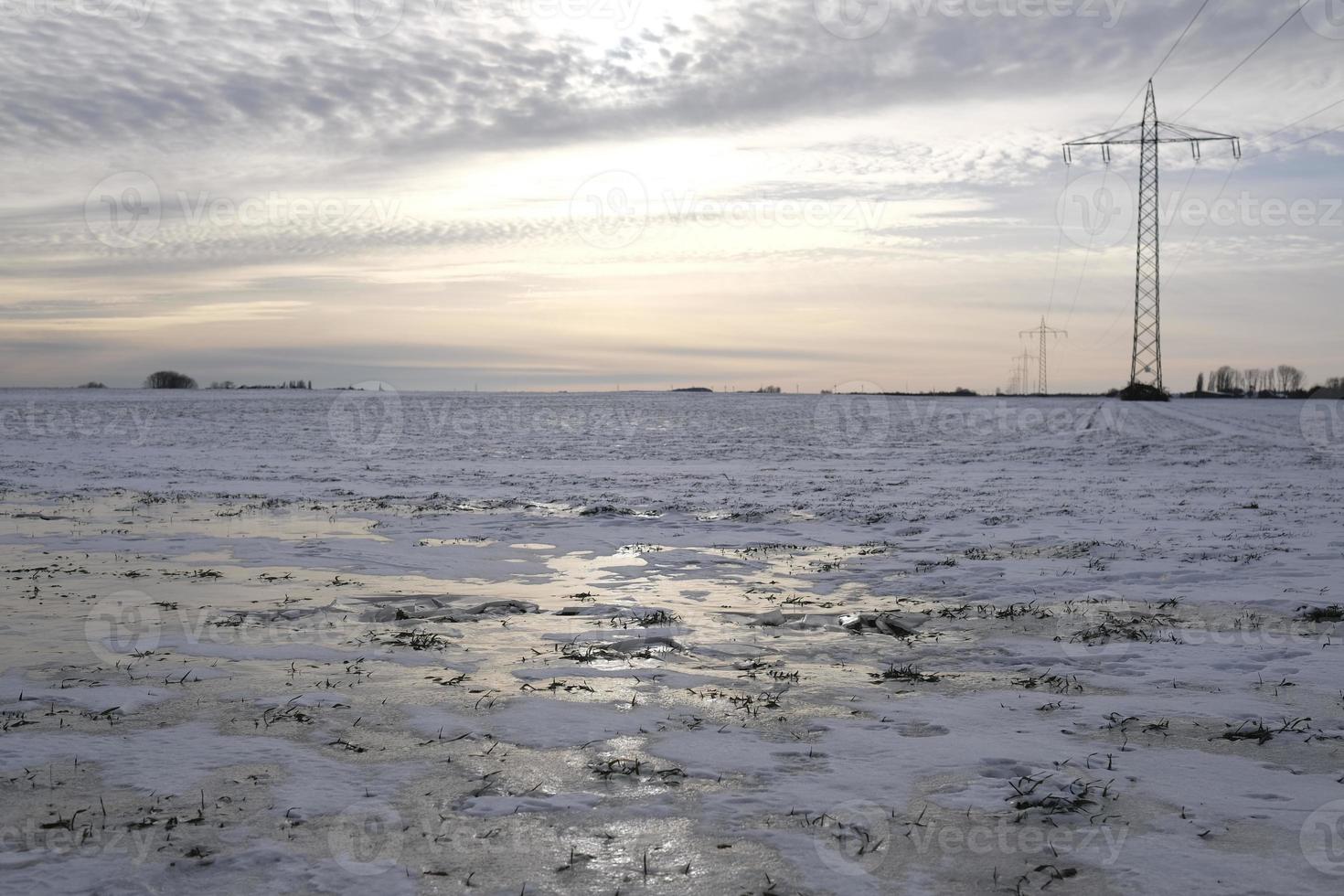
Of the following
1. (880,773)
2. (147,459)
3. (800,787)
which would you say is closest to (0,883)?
(800,787)

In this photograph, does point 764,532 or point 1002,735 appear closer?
point 1002,735

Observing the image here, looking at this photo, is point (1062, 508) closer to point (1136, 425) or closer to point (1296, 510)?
point (1296, 510)

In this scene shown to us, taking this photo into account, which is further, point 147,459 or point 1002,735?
point 147,459

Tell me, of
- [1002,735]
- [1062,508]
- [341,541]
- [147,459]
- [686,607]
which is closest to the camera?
[1002,735]

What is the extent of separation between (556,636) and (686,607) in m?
1.80

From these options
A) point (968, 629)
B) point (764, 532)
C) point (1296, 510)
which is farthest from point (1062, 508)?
point (968, 629)

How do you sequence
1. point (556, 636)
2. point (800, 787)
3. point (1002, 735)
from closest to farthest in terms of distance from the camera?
point (800, 787) → point (1002, 735) → point (556, 636)

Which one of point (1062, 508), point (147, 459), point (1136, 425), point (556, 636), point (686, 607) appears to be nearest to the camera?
point (556, 636)

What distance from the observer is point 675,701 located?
21.9ft

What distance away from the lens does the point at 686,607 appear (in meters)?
9.84

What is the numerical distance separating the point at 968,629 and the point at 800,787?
168 inches

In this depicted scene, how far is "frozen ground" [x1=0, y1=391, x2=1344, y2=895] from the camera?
4336 mm

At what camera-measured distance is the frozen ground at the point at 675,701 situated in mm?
4336

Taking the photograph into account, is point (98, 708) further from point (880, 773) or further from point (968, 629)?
point (968, 629)
